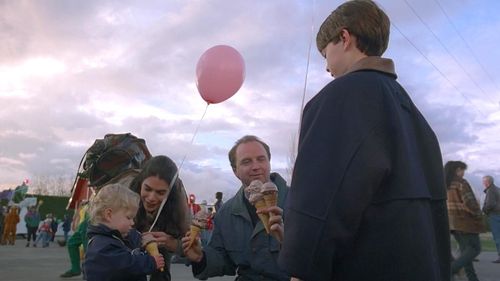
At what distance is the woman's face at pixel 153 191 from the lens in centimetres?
378

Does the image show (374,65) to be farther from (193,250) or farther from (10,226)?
(10,226)

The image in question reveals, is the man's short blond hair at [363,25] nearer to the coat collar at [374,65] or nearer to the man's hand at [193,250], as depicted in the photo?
the coat collar at [374,65]

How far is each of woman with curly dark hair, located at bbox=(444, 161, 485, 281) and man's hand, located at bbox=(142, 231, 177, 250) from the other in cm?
555

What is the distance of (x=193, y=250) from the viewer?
318cm

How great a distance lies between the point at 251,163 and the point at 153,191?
825 millimetres

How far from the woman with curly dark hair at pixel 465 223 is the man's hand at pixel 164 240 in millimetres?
5545

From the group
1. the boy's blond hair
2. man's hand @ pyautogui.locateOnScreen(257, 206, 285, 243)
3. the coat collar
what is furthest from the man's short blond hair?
the boy's blond hair

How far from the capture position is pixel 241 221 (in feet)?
11.0

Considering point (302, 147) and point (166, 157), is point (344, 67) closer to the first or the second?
point (302, 147)

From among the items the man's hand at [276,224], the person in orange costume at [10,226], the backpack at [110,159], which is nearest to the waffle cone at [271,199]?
the man's hand at [276,224]

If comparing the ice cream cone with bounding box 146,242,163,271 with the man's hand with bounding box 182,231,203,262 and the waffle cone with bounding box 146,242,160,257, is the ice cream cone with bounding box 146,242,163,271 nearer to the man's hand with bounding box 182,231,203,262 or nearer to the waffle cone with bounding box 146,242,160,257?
the waffle cone with bounding box 146,242,160,257

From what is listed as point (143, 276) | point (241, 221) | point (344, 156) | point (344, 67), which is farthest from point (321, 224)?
point (143, 276)

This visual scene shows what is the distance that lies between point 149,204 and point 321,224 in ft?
8.31

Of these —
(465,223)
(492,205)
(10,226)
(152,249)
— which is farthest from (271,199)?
(10,226)
